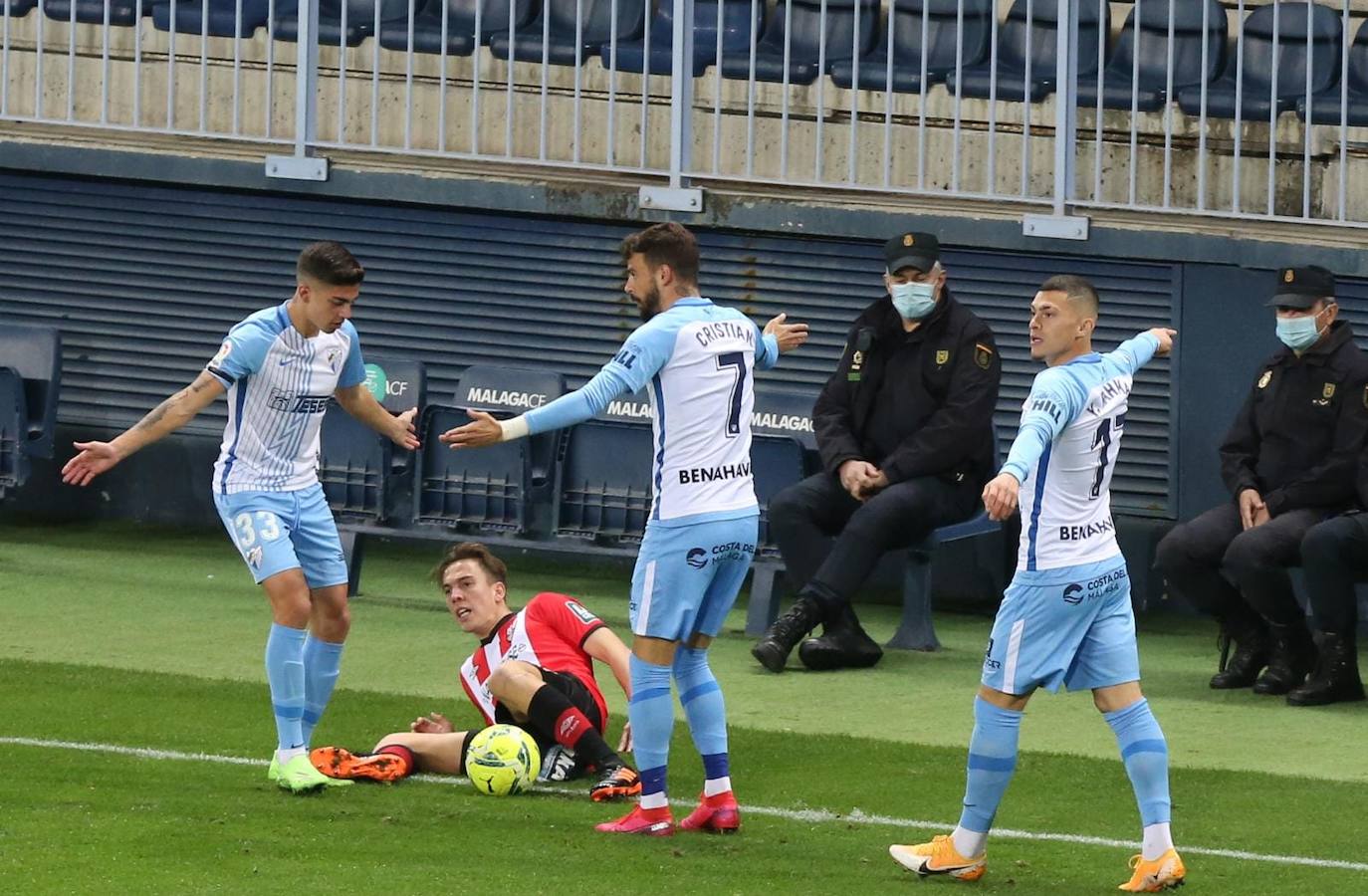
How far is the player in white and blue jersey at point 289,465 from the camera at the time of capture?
7828mm

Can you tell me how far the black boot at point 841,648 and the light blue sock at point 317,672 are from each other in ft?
8.81

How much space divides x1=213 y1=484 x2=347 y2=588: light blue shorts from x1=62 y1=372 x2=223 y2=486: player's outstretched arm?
326mm

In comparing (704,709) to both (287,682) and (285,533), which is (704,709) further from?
(285,533)

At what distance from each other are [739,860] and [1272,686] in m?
3.70

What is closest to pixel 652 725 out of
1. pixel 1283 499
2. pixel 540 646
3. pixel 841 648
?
pixel 540 646

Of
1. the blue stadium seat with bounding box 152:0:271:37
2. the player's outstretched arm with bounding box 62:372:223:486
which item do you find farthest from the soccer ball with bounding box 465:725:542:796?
the blue stadium seat with bounding box 152:0:271:37

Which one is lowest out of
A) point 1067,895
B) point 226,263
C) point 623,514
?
point 1067,895

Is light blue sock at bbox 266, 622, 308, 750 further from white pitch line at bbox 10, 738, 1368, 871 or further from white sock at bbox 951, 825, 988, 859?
white sock at bbox 951, 825, 988, 859

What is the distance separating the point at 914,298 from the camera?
34.3 feet

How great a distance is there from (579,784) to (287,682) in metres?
1.02

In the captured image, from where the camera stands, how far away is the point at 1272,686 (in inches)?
390

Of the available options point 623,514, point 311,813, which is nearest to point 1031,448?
point 311,813

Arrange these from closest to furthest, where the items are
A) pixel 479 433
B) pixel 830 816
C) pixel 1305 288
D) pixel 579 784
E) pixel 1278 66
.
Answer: pixel 479 433
pixel 830 816
pixel 579 784
pixel 1305 288
pixel 1278 66

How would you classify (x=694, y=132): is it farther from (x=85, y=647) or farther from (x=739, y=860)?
(x=739, y=860)
